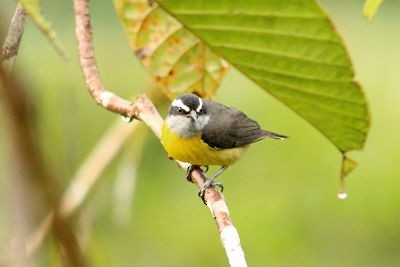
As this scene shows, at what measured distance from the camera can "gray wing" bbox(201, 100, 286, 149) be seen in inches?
103

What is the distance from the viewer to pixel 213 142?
2.60 m

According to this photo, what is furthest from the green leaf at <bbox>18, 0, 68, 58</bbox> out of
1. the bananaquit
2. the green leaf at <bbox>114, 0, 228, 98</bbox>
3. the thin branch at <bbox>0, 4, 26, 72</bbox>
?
the bananaquit

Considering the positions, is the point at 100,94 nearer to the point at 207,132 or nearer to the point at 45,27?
the point at 45,27

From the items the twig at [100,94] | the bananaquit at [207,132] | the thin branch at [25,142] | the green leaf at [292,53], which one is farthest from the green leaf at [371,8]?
the bananaquit at [207,132]

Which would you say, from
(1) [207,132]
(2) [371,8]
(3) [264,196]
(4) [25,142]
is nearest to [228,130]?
(1) [207,132]

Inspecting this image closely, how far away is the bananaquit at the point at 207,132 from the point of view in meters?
2.42

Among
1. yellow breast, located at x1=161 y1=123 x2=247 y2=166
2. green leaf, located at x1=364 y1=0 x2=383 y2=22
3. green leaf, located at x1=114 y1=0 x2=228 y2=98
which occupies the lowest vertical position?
green leaf, located at x1=364 y1=0 x2=383 y2=22

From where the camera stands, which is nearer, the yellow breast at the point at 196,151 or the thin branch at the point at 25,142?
the thin branch at the point at 25,142

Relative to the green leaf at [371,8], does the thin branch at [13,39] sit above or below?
below

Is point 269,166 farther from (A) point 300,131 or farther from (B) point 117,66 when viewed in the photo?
(B) point 117,66

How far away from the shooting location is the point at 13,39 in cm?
73

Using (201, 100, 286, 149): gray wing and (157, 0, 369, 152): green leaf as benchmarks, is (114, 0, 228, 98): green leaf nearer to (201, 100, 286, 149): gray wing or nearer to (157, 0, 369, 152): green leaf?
(157, 0, 369, 152): green leaf

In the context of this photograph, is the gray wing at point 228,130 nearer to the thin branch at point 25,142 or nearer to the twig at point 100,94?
the twig at point 100,94

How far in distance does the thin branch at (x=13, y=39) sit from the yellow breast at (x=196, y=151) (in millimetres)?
1352
